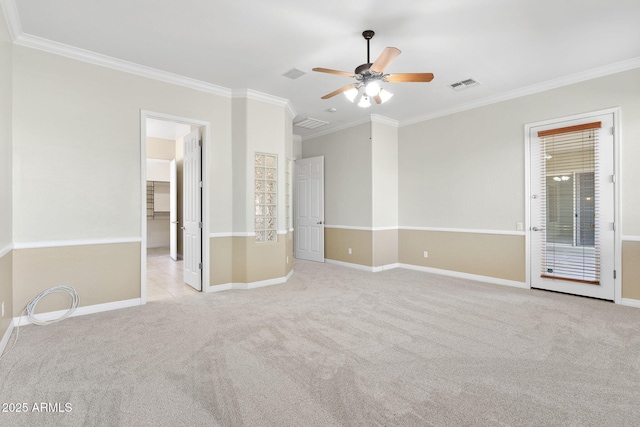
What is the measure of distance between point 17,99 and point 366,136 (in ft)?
15.9

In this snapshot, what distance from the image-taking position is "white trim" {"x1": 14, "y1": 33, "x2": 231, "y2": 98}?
3.30 m

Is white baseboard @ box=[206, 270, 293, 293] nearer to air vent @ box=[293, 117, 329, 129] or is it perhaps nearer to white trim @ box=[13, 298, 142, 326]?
white trim @ box=[13, 298, 142, 326]

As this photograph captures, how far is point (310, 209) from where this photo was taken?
7.19 meters

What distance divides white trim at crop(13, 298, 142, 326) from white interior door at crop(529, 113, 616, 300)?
539cm

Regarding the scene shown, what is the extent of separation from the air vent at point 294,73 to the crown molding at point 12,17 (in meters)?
2.56

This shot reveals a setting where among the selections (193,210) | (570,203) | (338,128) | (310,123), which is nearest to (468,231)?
(570,203)

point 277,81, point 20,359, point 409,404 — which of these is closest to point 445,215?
point 277,81

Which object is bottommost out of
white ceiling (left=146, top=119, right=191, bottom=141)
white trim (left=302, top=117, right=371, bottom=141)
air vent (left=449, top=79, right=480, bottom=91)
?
white trim (left=302, top=117, right=371, bottom=141)

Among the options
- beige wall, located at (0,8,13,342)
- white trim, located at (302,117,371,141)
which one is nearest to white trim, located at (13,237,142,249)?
beige wall, located at (0,8,13,342)

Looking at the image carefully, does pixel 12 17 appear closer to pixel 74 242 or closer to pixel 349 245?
pixel 74 242

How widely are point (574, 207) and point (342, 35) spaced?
370cm

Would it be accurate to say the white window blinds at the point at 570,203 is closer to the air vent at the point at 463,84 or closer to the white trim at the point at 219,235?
the air vent at the point at 463,84

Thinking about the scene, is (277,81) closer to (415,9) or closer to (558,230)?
(415,9)

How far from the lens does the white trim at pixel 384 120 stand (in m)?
5.99
